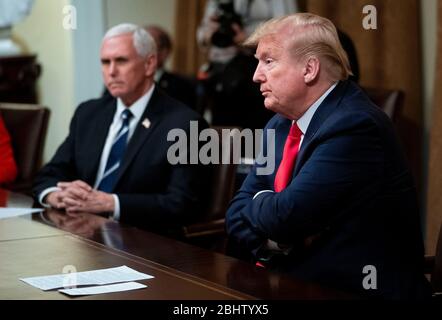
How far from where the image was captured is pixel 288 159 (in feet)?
8.25

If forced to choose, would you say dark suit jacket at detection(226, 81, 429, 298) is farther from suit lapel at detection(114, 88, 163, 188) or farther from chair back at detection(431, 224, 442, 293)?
suit lapel at detection(114, 88, 163, 188)

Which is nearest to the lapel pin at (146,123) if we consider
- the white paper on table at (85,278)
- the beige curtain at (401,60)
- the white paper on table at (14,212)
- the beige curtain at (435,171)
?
the white paper on table at (14,212)

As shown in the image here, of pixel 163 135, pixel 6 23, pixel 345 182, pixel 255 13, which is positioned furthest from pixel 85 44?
pixel 345 182

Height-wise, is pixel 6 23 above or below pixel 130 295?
above

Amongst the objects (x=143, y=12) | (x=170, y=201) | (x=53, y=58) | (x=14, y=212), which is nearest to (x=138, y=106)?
(x=170, y=201)

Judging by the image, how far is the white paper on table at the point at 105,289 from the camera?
6.43ft

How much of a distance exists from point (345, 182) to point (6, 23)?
12.2ft

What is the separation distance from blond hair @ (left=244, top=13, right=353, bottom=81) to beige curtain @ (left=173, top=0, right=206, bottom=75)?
154 inches

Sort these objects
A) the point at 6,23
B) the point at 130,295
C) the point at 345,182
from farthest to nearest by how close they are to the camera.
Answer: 1. the point at 6,23
2. the point at 345,182
3. the point at 130,295

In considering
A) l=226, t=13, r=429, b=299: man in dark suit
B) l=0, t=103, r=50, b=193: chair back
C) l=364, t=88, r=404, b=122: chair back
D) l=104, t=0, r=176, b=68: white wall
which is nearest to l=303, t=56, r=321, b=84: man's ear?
l=226, t=13, r=429, b=299: man in dark suit

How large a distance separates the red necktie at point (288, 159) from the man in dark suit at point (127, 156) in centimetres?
84

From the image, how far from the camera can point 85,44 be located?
5.13 meters

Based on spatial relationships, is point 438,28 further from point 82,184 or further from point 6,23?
point 6,23

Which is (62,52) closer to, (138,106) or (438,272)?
(138,106)
